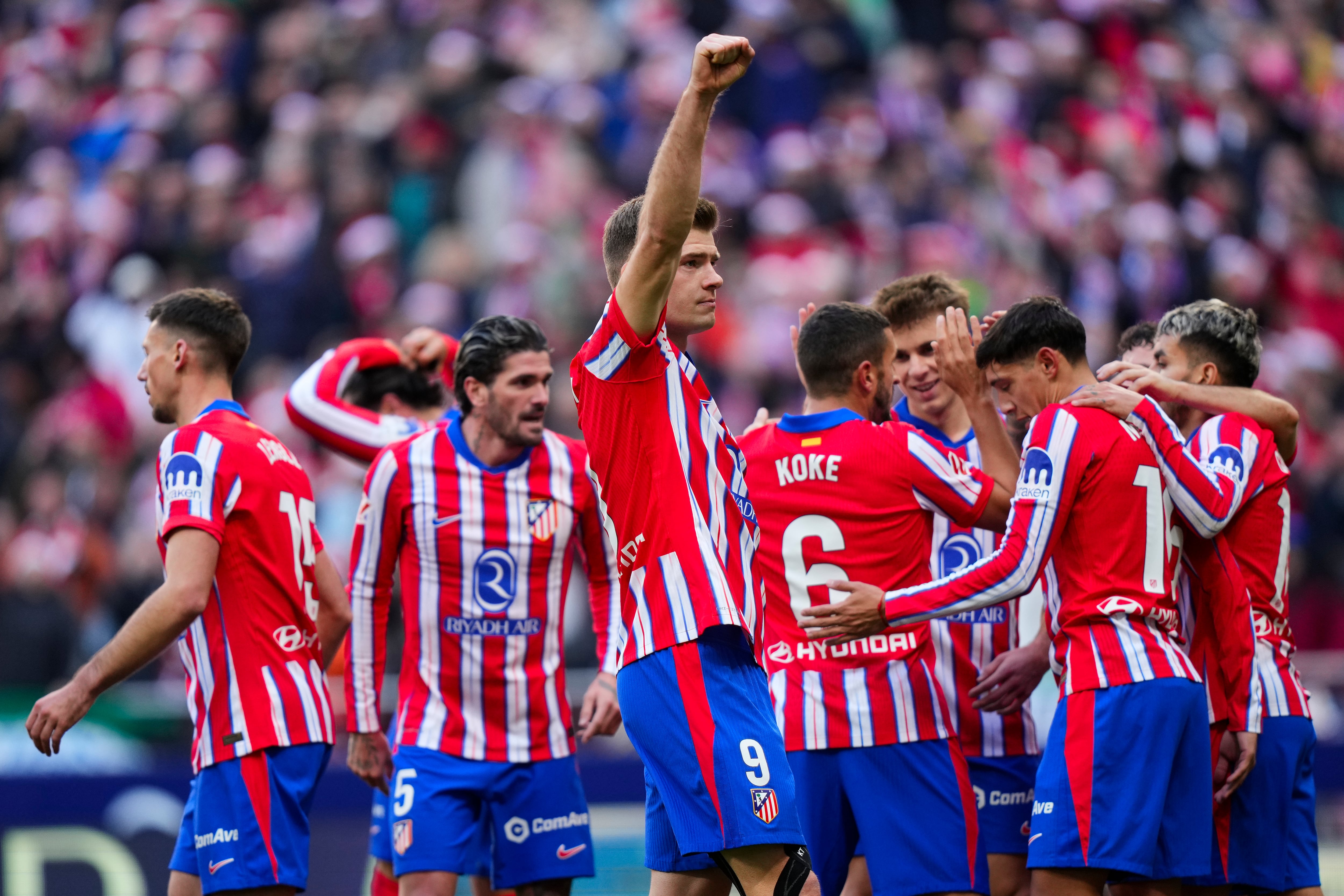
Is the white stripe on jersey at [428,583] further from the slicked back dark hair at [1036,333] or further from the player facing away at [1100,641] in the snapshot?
the slicked back dark hair at [1036,333]

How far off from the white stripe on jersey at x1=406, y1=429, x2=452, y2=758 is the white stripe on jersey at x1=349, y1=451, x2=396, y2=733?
12cm

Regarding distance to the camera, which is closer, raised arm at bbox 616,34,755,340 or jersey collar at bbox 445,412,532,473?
raised arm at bbox 616,34,755,340

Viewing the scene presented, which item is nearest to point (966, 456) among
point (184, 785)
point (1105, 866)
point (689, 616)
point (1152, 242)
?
point (1105, 866)

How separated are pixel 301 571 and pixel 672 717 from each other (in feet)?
6.60

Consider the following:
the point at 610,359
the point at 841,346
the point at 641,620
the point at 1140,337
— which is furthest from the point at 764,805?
the point at 1140,337

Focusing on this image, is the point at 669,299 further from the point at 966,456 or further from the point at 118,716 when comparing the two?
the point at 118,716

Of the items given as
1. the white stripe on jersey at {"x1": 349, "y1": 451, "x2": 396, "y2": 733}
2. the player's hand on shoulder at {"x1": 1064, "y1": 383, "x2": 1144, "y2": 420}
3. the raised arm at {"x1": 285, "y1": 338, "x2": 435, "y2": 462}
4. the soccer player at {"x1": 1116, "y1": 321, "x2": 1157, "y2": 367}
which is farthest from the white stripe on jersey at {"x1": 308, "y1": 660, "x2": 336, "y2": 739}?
the soccer player at {"x1": 1116, "y1": 321, "x2": 1157, "y2": 367}

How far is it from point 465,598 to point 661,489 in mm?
1953

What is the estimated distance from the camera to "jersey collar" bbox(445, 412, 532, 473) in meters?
6.38

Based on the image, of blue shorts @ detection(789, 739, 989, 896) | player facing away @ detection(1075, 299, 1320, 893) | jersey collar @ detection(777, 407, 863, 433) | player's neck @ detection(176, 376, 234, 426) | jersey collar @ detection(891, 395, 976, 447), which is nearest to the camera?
player facing away @ detection(1075, 299, 1320, 893)

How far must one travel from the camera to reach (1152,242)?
1446 cm

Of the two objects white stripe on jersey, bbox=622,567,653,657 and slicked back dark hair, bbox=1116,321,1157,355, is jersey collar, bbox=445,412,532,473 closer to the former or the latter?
white stripe on jersey, bbox=622,567,653,657

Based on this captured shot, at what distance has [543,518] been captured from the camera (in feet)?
20.9

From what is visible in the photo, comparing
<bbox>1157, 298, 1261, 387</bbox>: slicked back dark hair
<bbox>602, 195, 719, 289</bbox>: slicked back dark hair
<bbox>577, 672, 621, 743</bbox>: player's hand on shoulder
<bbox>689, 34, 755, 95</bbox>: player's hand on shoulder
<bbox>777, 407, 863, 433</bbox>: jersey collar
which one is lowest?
<bbox>577, 672, 621, 743</bbox>: player's hand on shoulder
